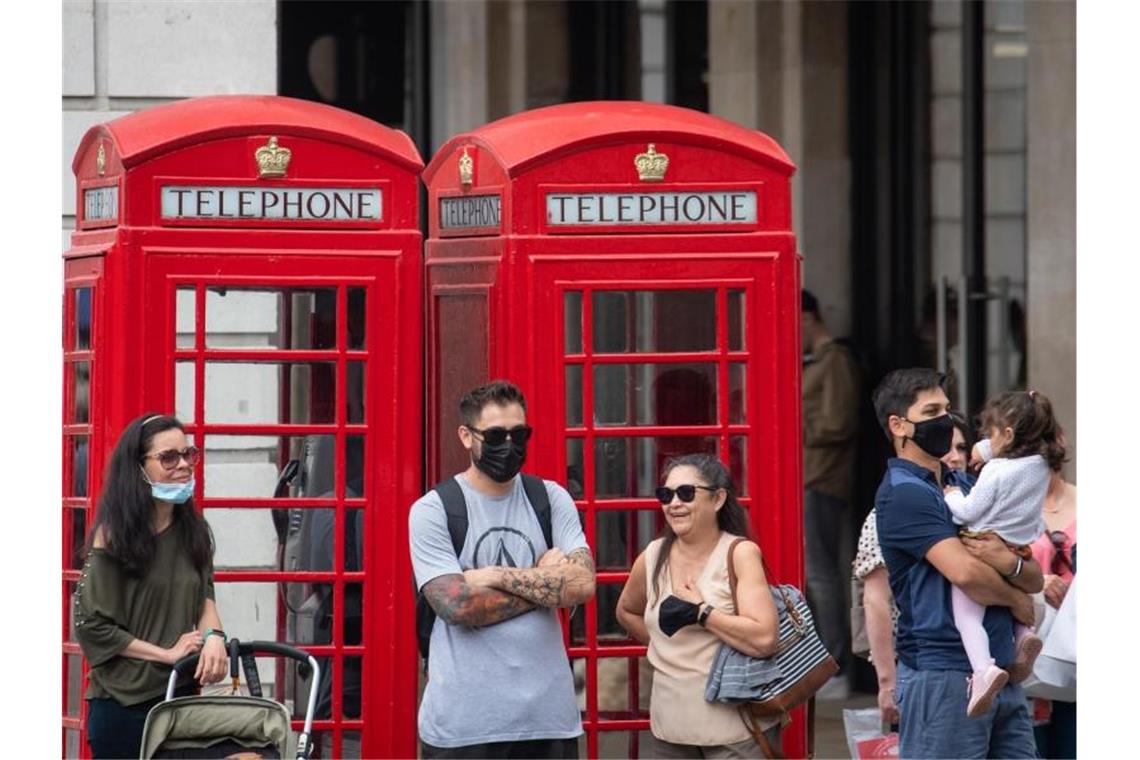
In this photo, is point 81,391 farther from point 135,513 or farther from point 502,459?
point 502,459

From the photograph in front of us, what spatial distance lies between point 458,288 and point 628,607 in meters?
→ 1.40

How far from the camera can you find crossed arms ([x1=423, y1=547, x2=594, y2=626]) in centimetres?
732

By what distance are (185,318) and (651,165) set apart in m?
1.62

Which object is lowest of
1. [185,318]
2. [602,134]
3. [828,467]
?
[828,467]

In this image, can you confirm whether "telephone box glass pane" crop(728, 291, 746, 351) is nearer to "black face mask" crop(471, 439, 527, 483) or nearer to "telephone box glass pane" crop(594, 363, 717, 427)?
"telephone box glass pane" crop(594, 363, 717, 427)

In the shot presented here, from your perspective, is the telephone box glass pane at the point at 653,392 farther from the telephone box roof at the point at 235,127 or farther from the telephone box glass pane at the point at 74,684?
the telephone box glass pane at the point at 74,684

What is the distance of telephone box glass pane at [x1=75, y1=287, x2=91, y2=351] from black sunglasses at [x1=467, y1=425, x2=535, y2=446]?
158 cm

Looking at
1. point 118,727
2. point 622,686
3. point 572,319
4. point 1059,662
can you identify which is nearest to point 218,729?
point 118,727

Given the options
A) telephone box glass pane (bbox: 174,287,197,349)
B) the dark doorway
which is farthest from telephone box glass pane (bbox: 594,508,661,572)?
the dark doorway

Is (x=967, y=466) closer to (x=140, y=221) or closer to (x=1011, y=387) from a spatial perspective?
(x=140, y=221)

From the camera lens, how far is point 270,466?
8.41m

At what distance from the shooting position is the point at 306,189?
825 cm

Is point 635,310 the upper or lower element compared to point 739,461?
upper

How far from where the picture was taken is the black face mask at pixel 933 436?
765 centimetres
